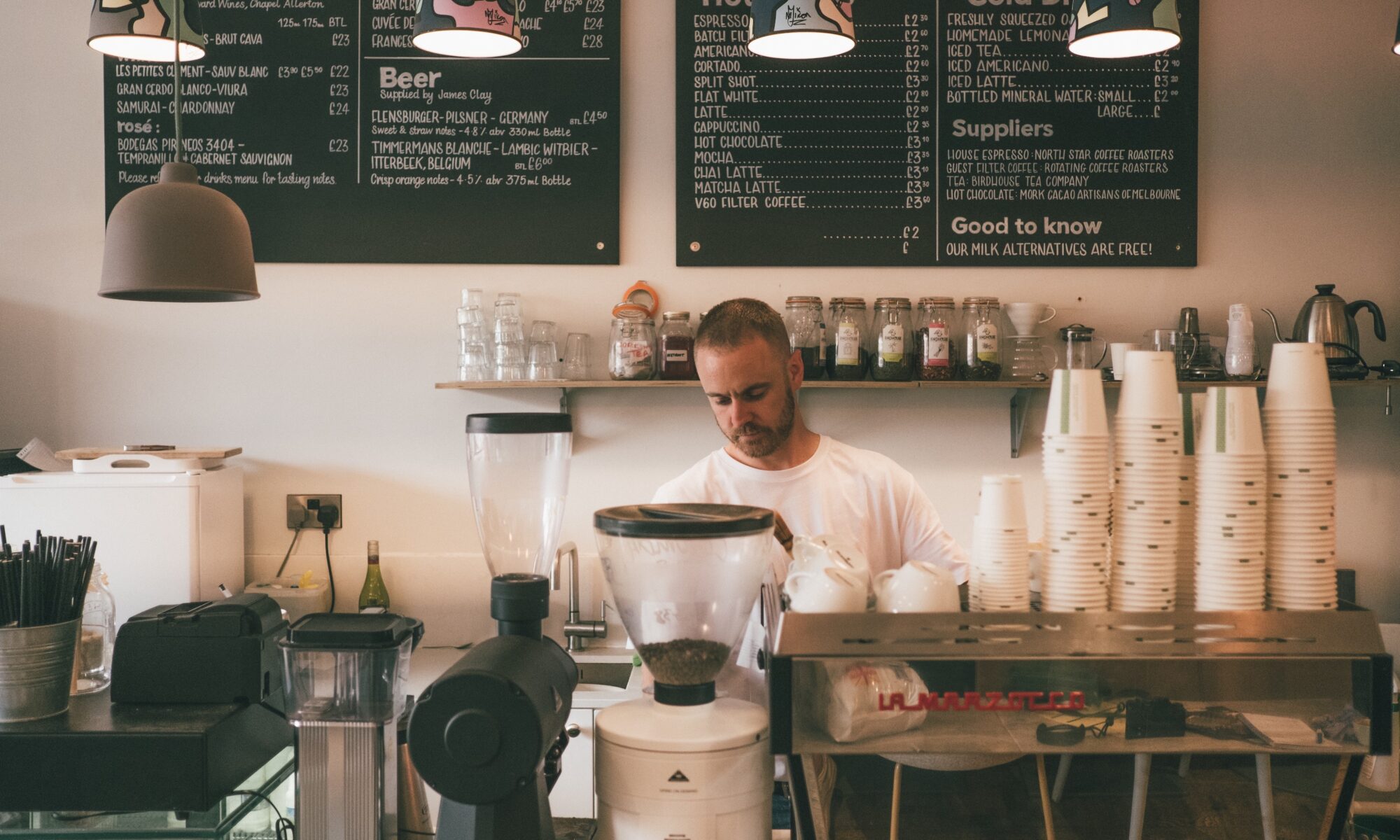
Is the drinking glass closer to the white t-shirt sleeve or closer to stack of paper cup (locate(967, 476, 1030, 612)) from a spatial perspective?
the white t-shirt sleeve

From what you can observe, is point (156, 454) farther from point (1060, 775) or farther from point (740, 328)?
point (1060, 775)

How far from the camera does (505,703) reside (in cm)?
99

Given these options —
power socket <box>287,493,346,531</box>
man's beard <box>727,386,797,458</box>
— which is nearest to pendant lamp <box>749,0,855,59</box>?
man's beard <box>727,386,797,458</box>

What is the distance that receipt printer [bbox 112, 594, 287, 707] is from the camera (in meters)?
1.47

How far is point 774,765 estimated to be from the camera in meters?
1.14

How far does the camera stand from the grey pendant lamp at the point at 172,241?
1.60m

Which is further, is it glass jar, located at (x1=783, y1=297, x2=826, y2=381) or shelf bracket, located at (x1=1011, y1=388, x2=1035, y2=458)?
shelf bracket, located at (x1=1011, y1=388, x2=1035, y2=458)

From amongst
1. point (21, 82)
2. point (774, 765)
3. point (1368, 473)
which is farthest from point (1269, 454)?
point (21, 82)

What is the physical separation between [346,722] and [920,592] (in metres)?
0.69

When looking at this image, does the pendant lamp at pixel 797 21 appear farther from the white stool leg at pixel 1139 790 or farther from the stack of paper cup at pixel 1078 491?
the white stool leg at pixel 1139 790

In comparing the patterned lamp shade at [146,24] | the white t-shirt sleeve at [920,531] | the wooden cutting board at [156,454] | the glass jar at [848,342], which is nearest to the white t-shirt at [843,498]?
the white t-shirt sleeve at [920,531]

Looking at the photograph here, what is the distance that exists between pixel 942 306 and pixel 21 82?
2.82 meters

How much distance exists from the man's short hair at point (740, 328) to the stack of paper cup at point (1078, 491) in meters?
1.05

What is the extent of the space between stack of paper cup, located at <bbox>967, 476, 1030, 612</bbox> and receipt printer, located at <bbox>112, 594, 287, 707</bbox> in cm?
106
